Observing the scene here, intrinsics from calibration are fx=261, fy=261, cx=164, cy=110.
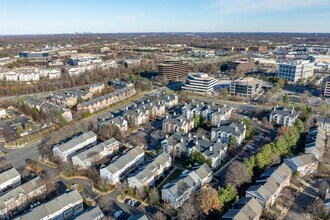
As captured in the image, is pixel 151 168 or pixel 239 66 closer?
pixel 151 168

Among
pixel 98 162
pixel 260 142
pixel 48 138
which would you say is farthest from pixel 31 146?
pixel 260 142

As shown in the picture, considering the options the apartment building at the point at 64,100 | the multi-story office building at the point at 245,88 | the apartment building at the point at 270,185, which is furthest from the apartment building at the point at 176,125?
the multi-story office building at the point at 245,88

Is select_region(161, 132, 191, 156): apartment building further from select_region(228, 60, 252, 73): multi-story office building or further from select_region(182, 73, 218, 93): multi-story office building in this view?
select_region(228, 60, 252, 73): multi-story office building

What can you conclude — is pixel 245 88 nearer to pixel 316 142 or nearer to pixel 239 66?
pixel 316 142

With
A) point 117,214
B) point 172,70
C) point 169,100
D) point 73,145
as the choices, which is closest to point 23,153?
point 73,145

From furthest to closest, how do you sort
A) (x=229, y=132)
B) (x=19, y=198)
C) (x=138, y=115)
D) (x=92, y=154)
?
(x=138, y=115)
(x=229, y=132)
(x=92, y=154)
(x=19, y=198)

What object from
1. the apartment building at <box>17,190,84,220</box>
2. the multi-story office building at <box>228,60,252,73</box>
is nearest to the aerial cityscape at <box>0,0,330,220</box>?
the apartment building at <box>17,190,84,220</box>

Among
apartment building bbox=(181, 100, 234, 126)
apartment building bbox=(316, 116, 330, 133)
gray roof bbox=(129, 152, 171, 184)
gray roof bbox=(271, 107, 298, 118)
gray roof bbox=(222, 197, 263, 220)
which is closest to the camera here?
gray roof bbox=(222, 197, 263, 220)
